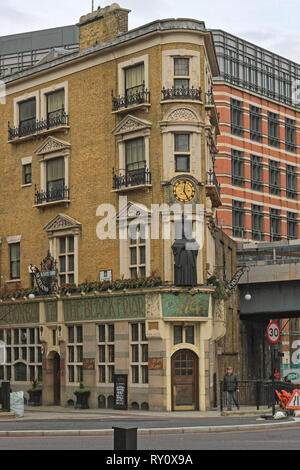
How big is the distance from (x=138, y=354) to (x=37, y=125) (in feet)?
45.3

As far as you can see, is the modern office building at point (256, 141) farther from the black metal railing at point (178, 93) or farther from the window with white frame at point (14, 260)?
the black metal railing at point (178, 93)

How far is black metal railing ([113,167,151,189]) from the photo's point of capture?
38.0 meters

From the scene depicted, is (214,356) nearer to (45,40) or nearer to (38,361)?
(38,361)

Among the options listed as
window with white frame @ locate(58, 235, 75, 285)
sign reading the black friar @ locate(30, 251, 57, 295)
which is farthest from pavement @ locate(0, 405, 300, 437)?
window with white frame @ locate(58, 235, 75, 285)

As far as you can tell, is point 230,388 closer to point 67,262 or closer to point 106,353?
point 106,353

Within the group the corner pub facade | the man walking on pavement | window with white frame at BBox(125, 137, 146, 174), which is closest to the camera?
the man walking on pavement

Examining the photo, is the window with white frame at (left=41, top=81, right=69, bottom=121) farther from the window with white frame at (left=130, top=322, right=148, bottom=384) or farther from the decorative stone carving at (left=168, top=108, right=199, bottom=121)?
the window with white frame at (left=130, top=322, right=148, bottom=384)

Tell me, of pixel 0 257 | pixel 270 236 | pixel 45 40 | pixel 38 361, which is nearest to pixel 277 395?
pixel 38 361

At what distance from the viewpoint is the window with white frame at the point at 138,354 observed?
123 feet

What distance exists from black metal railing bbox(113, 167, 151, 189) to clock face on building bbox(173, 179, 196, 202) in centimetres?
134

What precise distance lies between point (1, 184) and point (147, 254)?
487 inches

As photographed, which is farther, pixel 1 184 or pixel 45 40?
pixel 45 40

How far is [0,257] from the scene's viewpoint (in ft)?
150
